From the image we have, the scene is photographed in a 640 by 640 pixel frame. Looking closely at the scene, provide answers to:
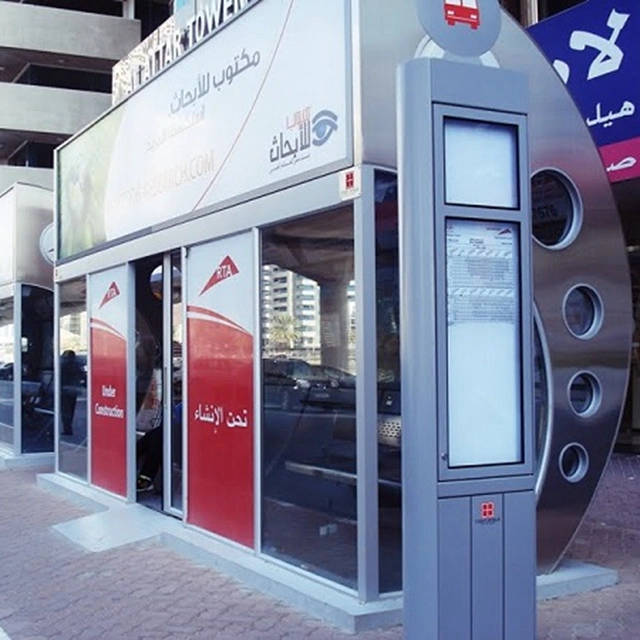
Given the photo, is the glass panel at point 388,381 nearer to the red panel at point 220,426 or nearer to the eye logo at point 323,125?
the eye logo at point 323,125

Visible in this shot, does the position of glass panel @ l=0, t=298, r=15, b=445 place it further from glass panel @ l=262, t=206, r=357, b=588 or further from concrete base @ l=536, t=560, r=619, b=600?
concrete base @ l=536, t=560, r=619, b=600

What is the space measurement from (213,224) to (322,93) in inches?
67.9

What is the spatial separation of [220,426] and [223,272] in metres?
1.16

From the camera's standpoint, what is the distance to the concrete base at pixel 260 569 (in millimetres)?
5152

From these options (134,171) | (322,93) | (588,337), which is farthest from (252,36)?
(588,337)

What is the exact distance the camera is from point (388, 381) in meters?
5.43

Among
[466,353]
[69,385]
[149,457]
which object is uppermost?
[466,353]

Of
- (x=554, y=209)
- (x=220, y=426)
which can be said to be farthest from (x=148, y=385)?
(x=554, y=209)

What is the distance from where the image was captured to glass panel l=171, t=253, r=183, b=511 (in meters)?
7.94

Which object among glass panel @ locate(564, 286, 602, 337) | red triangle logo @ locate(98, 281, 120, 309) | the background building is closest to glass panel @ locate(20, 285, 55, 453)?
red triangle logo @ locate(98, 281, 120, 309)

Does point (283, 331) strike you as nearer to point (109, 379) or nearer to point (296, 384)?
point (296, 384)

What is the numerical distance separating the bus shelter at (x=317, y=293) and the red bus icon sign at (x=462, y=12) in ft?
3.00

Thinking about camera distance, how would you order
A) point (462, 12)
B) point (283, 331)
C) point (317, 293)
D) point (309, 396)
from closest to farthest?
point (462, 12)
point (317, 293)
point (309, 396)
point (283, 331)

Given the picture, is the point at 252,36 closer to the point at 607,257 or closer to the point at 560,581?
the point at 607,257
